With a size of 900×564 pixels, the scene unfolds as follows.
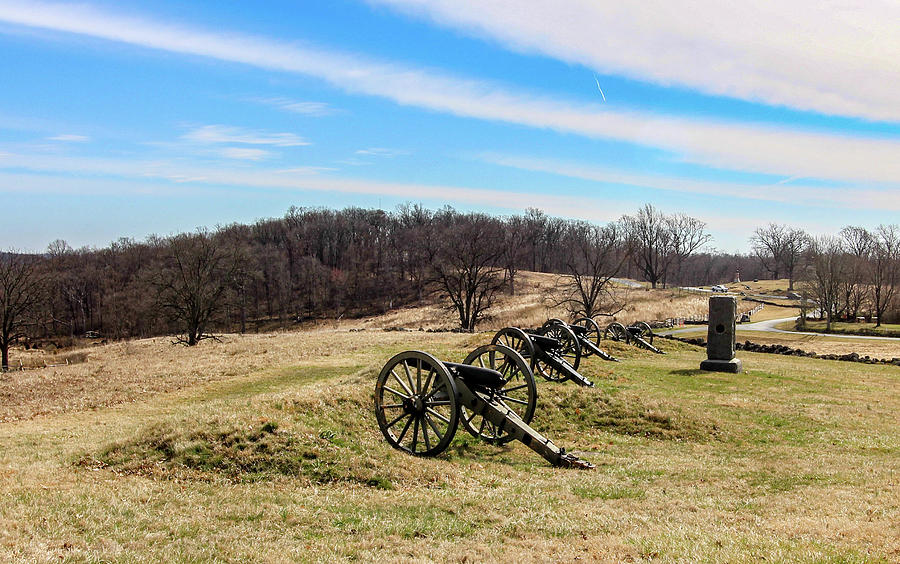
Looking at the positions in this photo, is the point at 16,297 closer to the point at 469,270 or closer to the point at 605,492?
the point at 469,270

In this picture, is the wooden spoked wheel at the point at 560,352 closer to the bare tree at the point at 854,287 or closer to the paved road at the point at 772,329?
the paved road at the point at 772,329

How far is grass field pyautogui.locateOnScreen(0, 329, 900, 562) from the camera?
17.9 feet

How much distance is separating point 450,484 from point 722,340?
55.3 feet

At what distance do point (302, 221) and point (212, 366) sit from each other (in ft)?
273

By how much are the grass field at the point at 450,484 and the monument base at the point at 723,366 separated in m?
5.33

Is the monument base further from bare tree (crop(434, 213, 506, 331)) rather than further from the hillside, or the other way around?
bare tree (crop(434, 213, 506, 331))

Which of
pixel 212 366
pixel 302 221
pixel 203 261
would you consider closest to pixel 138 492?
pixel 212 366

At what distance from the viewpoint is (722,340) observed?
2175 centimetres

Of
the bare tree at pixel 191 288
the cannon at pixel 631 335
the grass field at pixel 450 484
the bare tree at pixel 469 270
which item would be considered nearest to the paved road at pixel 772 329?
the cannon at pixel 631 335

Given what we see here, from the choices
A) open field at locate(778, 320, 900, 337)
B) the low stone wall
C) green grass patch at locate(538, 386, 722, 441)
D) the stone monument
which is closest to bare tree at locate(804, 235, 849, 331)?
open field at locate(778, 320, 900, 337)

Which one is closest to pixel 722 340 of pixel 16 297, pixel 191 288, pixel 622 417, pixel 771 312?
pixel 622 417

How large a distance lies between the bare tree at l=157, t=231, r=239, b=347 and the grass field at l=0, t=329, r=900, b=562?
1119 inches

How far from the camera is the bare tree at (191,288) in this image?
143 ft

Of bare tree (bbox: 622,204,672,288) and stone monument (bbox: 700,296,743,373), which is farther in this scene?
bare tree (bbox: 622,204,672,288)
